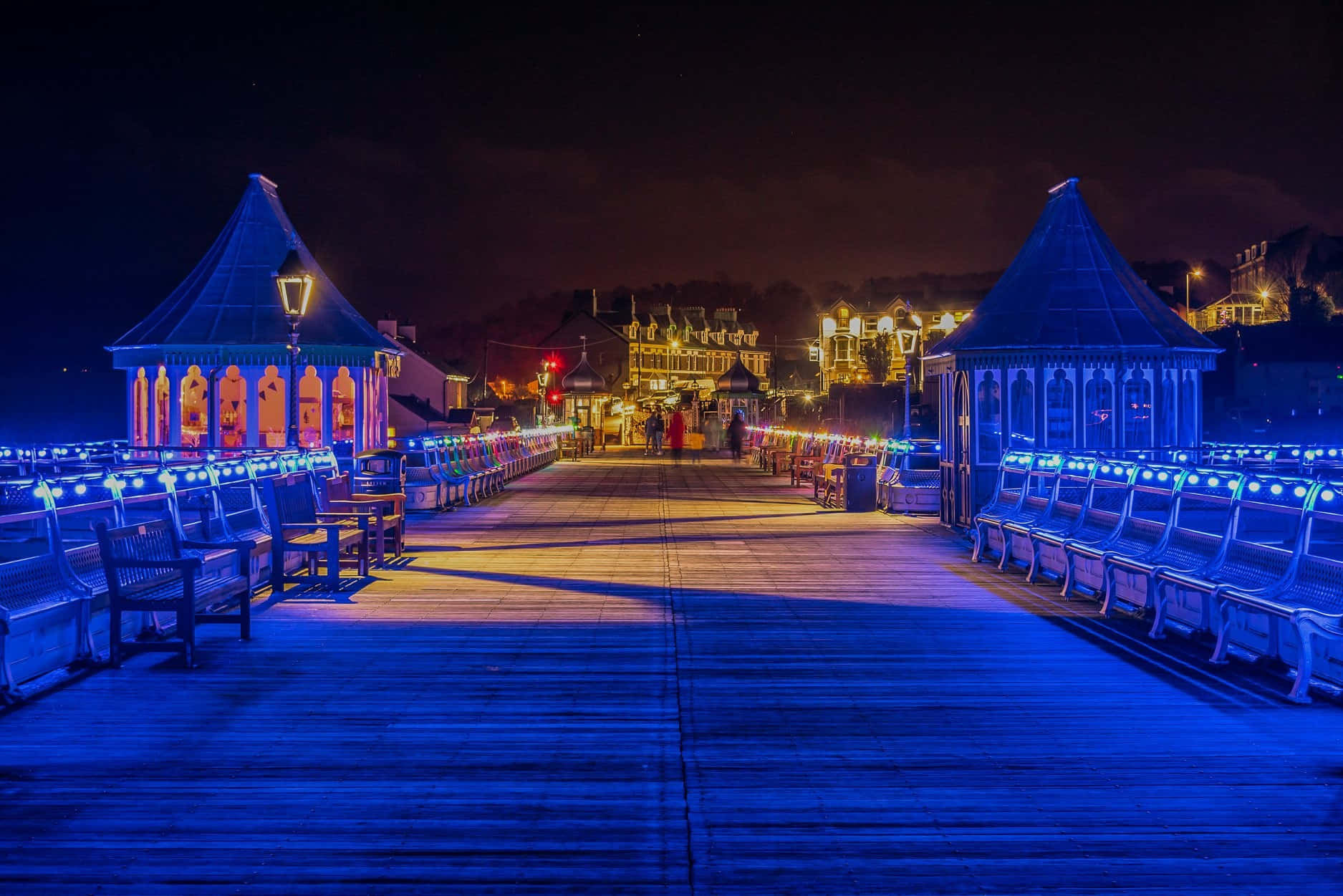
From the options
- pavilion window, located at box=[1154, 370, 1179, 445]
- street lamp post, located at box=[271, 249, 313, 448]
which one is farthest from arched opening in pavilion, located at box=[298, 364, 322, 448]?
pavilion window, located at box=[1154, 370, 1179, 445]

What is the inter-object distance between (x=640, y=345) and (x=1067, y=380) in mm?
94161

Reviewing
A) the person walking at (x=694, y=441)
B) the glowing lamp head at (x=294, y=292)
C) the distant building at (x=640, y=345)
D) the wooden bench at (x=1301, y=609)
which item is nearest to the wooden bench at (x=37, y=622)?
the wooden bench at (x=1301, y=609)

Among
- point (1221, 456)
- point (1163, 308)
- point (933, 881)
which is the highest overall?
point (1163, 308)

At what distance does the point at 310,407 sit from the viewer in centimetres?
3381

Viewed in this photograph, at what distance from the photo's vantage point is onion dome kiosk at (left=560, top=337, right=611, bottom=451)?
58.7 meters

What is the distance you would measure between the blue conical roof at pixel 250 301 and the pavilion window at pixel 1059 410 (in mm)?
17814

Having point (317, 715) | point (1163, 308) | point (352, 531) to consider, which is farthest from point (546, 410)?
point (317, 715)

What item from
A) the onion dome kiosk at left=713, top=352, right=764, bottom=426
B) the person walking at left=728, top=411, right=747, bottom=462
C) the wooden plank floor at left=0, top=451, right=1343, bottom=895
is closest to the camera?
the wooden plank floor at left=0, top=451, right=1343, bottom=895

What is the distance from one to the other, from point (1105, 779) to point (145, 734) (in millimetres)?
5110

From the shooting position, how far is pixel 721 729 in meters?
7.03

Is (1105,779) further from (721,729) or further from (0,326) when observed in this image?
(0,326)

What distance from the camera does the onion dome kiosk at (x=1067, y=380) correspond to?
64.2 feet

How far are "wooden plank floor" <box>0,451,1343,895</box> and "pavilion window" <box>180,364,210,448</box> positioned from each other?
2077 cm

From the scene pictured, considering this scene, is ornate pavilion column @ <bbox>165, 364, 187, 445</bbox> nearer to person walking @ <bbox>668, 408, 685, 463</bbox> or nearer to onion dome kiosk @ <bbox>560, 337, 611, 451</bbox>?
person walking @ <bbox>668, 408, 685, 463</bbox>
